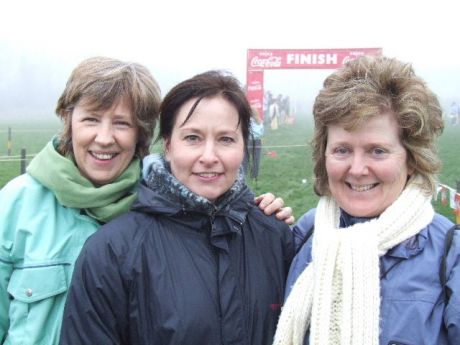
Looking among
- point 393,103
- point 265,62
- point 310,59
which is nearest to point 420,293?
point 393,103

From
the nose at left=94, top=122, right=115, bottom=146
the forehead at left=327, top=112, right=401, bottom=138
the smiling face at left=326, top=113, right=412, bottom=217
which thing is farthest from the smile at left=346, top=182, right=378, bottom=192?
the nose at left=94, top=122, right=115, bottom=146

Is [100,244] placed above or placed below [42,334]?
above

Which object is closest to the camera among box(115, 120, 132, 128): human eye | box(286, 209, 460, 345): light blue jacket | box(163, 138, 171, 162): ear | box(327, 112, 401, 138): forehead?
box(286, 209, 460, 345): light blue jacket

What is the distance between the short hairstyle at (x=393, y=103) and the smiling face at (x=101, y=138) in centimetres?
86

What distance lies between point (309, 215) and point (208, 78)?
34.1 inches

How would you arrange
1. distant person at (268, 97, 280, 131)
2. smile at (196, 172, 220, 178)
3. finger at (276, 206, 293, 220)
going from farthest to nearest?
distant person at (268, 97, 280, 131)
finger at (276, 206, 293, 220)
smile at (196, 172, 220, 178)

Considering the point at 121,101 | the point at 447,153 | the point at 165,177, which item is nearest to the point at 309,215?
the point at 165,177

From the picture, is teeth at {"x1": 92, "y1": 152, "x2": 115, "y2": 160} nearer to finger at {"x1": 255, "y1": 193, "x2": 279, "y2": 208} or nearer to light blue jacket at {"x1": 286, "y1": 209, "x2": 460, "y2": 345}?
finger at {"x1": 255, "y1": 193, "x2": 279, "y2": 208}

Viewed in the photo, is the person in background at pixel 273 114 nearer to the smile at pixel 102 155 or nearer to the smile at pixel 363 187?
the smile at pixel 102 155

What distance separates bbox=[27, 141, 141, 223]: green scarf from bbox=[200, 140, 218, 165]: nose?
42 centimetres

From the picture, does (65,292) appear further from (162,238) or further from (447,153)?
(447,153)

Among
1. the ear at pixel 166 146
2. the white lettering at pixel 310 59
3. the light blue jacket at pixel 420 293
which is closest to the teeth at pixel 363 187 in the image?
the light blue jacket at pixel 420 293

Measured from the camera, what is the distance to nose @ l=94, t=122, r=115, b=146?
2307 millimetres

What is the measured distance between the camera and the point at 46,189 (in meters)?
2.31
